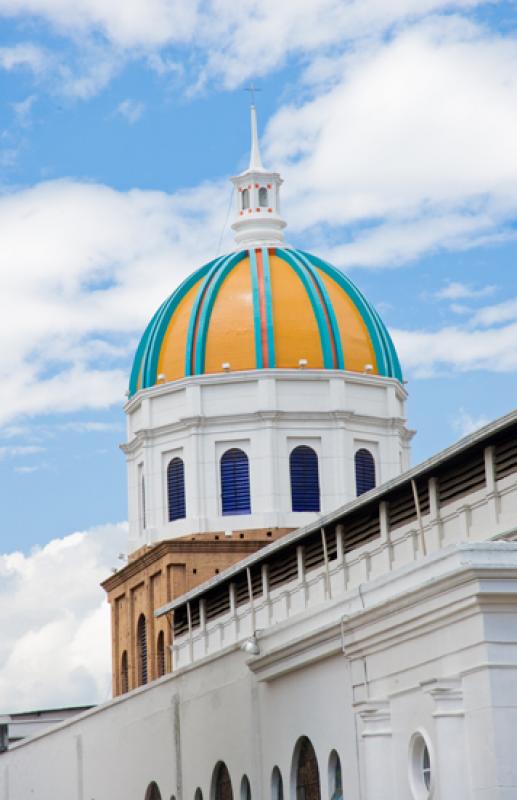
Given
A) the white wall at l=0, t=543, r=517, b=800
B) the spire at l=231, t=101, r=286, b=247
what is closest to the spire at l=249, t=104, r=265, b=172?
the spire at l=231, t=101, r=286, b=247

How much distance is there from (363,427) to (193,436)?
5.70 meters

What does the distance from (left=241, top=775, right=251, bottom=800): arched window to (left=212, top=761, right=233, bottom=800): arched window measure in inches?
35.0

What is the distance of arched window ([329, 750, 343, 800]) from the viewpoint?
2822cm

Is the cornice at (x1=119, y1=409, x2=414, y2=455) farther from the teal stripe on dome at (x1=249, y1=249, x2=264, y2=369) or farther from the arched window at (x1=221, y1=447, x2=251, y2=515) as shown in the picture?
the teal stripe on dome at (x1=249, y1=249, x2=264, y2=369)

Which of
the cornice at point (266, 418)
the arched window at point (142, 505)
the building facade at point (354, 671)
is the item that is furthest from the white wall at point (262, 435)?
the building facade at point (354, 671)

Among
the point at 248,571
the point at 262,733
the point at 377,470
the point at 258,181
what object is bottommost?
the point at 262,733

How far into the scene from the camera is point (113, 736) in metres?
43.6

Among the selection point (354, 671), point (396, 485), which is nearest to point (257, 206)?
point (396, 485)

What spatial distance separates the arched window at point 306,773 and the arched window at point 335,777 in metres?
0.66

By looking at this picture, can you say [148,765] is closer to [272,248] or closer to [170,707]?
[170,707]

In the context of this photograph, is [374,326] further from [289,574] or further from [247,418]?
[289,574]

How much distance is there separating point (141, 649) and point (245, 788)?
992 inches

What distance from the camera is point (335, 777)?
28375mm

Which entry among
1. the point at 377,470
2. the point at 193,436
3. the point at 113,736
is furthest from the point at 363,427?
the point at 113,736
